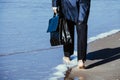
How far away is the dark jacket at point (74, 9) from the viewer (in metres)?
7.46

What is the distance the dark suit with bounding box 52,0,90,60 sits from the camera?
7.47m

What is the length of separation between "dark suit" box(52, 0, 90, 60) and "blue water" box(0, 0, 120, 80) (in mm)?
636

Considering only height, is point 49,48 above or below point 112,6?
above

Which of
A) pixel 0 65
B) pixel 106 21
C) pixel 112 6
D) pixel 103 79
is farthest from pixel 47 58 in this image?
pixel 112 6

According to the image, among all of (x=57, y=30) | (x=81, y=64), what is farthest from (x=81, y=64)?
(x=57, y=30)

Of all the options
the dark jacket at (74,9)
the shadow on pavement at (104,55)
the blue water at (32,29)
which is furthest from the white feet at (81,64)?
the dark jacket at (74,9)

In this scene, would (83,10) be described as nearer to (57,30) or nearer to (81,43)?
(81,43)

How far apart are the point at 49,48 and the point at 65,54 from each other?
1343mm

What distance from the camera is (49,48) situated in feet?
31.4

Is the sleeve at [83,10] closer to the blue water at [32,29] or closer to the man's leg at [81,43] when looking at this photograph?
the man's leg at [81,43]

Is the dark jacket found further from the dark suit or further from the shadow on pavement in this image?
A: the shadow on pavement

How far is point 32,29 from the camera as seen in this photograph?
12203mm

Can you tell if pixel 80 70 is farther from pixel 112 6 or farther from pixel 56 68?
pixel 112 6

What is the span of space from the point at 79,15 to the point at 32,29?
4813 millimetres
